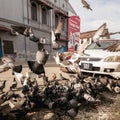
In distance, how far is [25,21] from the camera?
18000 millimetres

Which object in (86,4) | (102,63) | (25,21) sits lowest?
(102,63)

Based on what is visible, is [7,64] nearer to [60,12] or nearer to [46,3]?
[46,3]

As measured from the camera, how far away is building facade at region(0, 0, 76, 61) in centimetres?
1563

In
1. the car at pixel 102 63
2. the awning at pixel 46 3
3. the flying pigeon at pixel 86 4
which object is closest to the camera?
the flying pigeon at pixel 86 4

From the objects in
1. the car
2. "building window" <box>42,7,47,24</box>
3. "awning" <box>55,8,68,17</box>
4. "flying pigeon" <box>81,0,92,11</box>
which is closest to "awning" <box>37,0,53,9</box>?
"building window" <box>42,7,47,24</box>

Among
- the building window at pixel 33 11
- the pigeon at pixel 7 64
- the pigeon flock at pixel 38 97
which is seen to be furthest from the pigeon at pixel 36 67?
the building window at pixel 33 11

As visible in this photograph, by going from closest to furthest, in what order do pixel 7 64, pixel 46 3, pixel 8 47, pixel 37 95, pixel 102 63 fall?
pixel 7 64
pixel 37 95
pixel 102 63
pixel 8 47
pixel 46 3

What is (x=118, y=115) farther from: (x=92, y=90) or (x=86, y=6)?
(x=86, y=6)

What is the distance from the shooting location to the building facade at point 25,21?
15.6m

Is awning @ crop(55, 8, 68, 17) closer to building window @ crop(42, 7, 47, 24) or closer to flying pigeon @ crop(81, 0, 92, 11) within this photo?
building window @ crop(42, 7, 47, 24)

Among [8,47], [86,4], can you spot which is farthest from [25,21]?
[86,4]

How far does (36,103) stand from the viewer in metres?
3.70

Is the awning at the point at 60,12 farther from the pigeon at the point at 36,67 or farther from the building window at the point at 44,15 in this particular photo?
the pigeon at the point at 36,67

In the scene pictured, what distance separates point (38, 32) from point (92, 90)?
16583 millimetres
